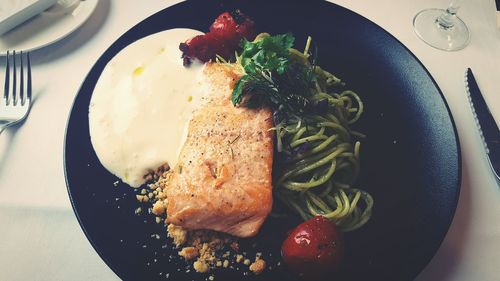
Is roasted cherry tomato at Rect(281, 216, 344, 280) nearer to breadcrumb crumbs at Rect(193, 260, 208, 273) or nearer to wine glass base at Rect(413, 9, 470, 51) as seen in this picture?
breadcrumb crumbs at Rect(193, 260, 208, 273)

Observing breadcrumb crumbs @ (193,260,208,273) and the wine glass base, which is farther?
the wine glass base

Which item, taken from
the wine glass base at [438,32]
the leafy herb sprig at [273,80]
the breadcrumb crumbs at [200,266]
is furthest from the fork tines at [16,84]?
the wine glass base at [438,32]

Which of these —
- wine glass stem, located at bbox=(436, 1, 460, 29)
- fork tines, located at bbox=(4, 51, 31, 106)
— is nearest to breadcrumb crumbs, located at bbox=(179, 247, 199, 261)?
fork tines, located at bbox=(4, 51, 31, 106)

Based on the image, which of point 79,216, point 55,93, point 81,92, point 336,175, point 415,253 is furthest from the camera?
point 55,93

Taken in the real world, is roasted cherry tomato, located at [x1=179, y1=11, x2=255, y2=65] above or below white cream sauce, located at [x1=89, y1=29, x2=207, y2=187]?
above

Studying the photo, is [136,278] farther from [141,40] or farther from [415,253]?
[141,40]

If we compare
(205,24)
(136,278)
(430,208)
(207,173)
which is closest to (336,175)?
(430,208)
